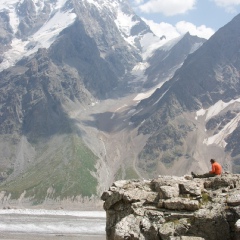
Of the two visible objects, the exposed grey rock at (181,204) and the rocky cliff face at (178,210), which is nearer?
the rocky cliff face at (178,210)

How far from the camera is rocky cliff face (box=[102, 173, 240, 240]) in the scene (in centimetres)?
2362

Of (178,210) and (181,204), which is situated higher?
(181,204)

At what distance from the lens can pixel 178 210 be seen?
987 inches

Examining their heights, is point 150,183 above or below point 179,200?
above

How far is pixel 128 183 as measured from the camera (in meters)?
31.3

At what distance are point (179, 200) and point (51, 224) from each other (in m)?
124

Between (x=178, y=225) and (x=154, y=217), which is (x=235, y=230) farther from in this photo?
(x=154, y=217)

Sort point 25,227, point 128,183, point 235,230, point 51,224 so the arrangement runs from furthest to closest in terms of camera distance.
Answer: point 51,224, point 25,227, point 128,183, point 235,230

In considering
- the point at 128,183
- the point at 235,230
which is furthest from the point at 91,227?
the point at 235,230

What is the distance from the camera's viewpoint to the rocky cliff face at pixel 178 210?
23625mm

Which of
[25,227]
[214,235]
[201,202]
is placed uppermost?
[25,227]

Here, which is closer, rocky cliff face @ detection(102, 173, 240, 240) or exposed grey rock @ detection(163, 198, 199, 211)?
rocky cliff face @ detection(102, 173, 240, 240)

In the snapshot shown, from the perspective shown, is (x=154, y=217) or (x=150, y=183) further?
(x=150, y=183)

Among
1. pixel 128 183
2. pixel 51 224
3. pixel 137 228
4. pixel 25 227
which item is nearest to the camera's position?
pixel 137 228
